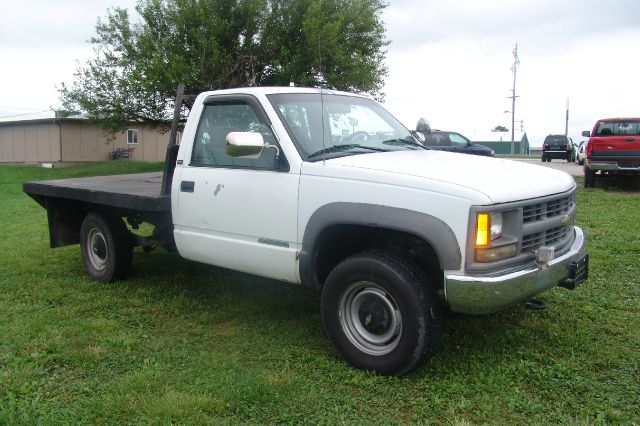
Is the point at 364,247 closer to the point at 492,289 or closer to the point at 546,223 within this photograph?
the point at 492,289

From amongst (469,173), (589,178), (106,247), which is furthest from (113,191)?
(589,178)

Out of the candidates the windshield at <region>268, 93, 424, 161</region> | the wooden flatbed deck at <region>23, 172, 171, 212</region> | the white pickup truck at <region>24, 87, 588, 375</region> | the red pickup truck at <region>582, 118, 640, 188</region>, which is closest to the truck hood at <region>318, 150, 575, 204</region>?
the white pickup truck at <region>24, 87, 588, 375</region>

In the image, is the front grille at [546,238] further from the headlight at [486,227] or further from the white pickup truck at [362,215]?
the headlight at [486,227]

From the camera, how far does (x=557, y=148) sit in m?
32.4

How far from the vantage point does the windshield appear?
4.36 meters

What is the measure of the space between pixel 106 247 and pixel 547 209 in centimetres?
440

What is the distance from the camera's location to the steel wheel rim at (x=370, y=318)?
12.5 ft

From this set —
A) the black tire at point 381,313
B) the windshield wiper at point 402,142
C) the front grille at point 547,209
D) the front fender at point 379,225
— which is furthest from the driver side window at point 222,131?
the front grille at point 547,209

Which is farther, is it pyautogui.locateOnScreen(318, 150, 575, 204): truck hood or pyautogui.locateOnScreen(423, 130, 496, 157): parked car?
pyautogui.locateOnScreen(423, 130, 496, 157): parked car

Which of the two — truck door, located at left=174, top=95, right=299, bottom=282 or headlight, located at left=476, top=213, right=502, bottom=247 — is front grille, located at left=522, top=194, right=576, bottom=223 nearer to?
headlight, located at left=476, top=213, right=502, bottom=247

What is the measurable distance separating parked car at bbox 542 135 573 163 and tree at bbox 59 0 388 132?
46.4 ft

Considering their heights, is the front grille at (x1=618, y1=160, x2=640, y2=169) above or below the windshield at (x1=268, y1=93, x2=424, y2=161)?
below

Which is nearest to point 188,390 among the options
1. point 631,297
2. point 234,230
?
→ point 234,230

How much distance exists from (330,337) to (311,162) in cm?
124
